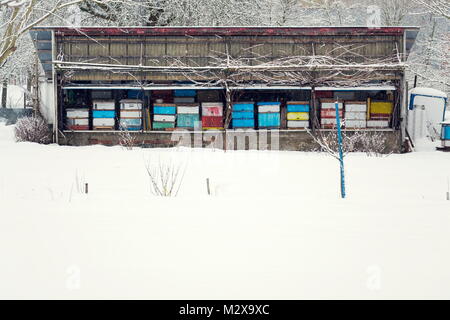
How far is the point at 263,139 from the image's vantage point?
2316 centimetres

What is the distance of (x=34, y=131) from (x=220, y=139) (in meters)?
8.71

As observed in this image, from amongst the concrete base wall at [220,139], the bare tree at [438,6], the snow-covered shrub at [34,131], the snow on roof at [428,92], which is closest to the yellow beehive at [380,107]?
the concrete base wall at [220,139]

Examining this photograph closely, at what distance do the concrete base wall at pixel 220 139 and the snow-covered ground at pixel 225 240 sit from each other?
33.8ft

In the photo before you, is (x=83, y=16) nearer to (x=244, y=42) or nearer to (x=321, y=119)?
(x=244, y=42)

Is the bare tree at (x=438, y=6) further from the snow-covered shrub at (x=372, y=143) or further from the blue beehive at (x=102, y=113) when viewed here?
the blue beehive at (x=102, y=113)

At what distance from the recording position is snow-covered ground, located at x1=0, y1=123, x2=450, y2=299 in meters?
4.66

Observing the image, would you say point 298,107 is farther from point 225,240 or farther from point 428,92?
point 225,240

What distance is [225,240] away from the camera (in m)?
6.34

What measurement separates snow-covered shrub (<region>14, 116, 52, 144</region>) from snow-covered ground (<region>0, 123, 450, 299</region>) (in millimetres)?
10928

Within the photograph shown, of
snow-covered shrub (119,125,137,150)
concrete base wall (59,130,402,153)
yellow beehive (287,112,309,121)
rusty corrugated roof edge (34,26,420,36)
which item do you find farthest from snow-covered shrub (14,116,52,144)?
yellow beehive (287,112,309,121)

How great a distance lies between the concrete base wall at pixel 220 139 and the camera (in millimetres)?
22984

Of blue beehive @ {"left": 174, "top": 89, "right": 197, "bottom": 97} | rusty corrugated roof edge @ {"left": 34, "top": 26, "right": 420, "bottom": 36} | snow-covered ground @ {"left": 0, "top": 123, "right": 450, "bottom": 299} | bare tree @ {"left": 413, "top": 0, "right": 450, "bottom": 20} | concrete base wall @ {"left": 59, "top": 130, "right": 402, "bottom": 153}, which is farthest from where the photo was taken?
blue beehive @ {"left": 174, "top": 89, "right": 197, "bottom": 97}

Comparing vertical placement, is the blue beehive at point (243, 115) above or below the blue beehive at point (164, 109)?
below

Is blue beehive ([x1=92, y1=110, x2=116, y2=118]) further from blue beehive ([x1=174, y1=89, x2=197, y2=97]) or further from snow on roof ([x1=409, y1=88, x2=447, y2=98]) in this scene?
snow on roof ([x1=409, y1=88, x2=447, y2=98])
